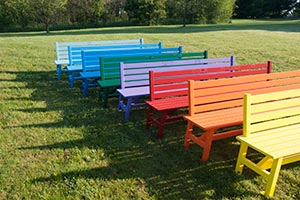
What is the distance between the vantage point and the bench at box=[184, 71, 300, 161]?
3955 mm

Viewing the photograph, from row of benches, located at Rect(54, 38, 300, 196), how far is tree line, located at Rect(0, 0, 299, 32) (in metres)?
26.2

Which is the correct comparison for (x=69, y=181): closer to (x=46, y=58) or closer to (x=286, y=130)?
(x=286, y=130)

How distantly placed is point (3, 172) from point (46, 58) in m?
8.23

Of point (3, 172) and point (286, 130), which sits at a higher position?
point (286, 130)

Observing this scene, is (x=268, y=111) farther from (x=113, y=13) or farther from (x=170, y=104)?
(x=113, y=13)

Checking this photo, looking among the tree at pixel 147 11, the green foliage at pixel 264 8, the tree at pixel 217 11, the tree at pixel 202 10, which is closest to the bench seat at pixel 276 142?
the tree at pixel 202 10

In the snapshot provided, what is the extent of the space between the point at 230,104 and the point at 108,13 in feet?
112

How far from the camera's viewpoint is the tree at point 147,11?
35.9 m

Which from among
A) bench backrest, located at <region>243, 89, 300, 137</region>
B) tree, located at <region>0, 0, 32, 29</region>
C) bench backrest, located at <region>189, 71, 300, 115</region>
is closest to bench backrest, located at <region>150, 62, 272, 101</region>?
bench backrest, located at <region>189, 71, 300, 115</region>

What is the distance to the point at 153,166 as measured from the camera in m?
3.89

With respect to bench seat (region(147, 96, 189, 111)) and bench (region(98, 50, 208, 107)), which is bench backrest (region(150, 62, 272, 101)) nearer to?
bench seat (region(147, 96, 189, 111))

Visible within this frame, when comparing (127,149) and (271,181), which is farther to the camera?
(127,149)

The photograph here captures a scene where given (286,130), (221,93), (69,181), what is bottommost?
(69,181)

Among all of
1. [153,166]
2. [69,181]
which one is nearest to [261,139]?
[153,166]
